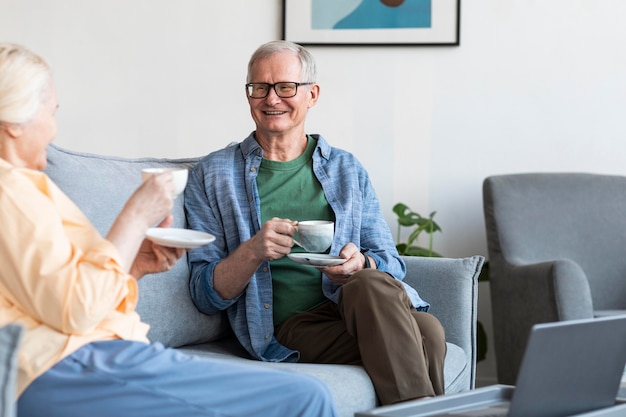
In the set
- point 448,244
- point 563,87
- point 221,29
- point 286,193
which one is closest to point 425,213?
point 448,244

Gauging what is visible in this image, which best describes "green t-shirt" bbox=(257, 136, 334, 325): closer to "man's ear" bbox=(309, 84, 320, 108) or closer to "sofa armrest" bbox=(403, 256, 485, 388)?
"man's ear" bbox=(309, 84, 320, 108)

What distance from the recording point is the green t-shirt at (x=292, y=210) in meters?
2.56

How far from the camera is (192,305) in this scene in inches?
98.1

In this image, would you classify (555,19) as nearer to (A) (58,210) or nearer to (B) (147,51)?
(B) (147,51)

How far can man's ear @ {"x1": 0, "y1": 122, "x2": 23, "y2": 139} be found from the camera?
171 centimetres

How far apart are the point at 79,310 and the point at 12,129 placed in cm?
37

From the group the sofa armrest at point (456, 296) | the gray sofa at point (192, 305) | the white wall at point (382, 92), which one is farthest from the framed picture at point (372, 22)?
the sofa armrest at point (456, 296)

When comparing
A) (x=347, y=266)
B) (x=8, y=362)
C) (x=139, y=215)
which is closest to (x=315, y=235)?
(x=347, y=266)

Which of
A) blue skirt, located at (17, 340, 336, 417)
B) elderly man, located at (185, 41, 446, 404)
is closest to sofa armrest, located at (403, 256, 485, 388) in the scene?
elderly man, located at (185, 41, 446, 404)

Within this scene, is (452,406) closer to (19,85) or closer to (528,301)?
(19,85)

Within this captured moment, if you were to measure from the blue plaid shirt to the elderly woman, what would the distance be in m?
0.68

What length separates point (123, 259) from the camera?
1.71 m

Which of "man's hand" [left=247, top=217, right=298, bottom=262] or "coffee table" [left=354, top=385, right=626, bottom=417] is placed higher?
"man's hand" [left=247, top=217, right=298, bottom=262]

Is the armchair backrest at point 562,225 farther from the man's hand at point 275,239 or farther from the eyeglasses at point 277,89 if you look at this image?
the man's hand at point 275,239
